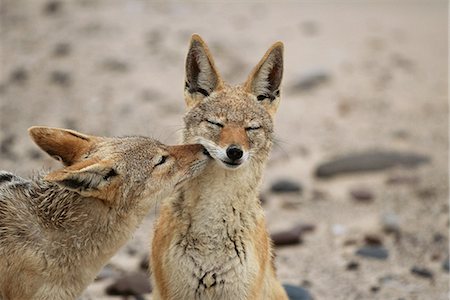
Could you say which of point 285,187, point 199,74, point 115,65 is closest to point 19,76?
point 115,65

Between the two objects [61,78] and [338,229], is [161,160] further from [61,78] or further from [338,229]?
[61,78]

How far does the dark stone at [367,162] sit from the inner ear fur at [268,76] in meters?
6.84

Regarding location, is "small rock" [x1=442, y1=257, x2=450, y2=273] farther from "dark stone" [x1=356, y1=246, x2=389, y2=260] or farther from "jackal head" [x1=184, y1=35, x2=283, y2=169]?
"jackal head" [x1=184, y1=35, x2=283, y2=169]

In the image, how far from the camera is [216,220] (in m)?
Answer: 8.81

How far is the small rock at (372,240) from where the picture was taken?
523 inches

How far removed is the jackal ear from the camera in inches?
300

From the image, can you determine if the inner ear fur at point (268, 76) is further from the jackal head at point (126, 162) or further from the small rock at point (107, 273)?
the small rock at point (107, 273)

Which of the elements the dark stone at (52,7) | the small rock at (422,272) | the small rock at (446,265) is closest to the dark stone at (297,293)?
the small rock at (422,272)

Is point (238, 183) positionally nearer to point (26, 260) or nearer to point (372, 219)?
point (26, 260)

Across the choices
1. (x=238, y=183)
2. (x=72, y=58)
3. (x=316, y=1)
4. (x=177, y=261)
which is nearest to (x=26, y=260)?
(x=177, y=261)

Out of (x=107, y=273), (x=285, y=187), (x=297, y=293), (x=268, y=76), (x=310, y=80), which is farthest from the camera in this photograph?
(x=310, y=80)

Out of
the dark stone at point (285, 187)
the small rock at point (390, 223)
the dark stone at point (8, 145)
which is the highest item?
the dark stone at point (8, 145)

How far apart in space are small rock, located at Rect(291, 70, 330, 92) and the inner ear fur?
9.69 meters

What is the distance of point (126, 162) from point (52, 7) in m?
13.1
